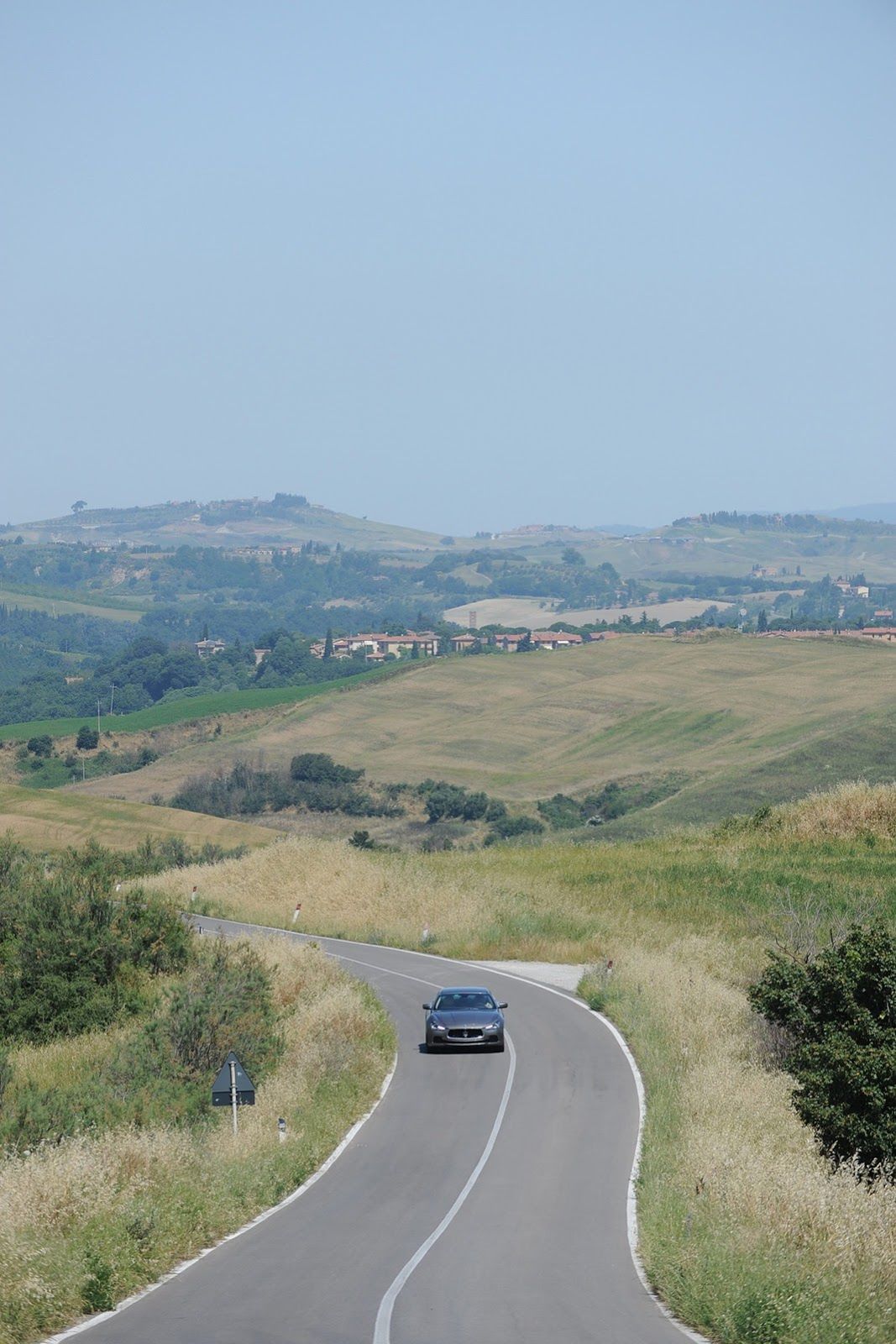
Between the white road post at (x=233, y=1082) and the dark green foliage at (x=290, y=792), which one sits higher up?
the white road post at (x=233, y=1082)

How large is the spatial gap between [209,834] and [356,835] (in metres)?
7.52

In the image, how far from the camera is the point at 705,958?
122 ft

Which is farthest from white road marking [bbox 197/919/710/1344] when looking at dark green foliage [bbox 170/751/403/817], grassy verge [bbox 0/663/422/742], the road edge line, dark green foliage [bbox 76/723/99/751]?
grassy verge [bbox 0/663/422/742]

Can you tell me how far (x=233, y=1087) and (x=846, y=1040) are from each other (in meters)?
8.74

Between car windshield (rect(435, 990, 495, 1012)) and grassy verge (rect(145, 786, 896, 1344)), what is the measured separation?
2.66 m

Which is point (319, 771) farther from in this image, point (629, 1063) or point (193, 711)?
point (629, 1063)

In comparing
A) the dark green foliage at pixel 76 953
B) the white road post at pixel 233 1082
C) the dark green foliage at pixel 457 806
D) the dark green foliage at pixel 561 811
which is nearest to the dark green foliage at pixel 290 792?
the dark green foliage at pixel 457 806

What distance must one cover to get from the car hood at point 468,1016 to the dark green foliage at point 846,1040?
15.7 feet

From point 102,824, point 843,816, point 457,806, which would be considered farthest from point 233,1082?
point 457,806

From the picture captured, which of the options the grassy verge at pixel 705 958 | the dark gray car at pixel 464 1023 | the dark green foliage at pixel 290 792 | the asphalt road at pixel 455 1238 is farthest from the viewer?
the dark green foliage at pixel 290 792

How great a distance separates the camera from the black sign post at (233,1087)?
62.0 feet

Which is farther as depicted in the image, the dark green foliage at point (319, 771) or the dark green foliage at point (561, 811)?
the dark green foliage at point (319, 771)

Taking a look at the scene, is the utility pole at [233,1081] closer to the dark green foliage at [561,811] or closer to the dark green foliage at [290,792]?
the dark green foliage at [561,811]

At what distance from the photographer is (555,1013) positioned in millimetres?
32125
